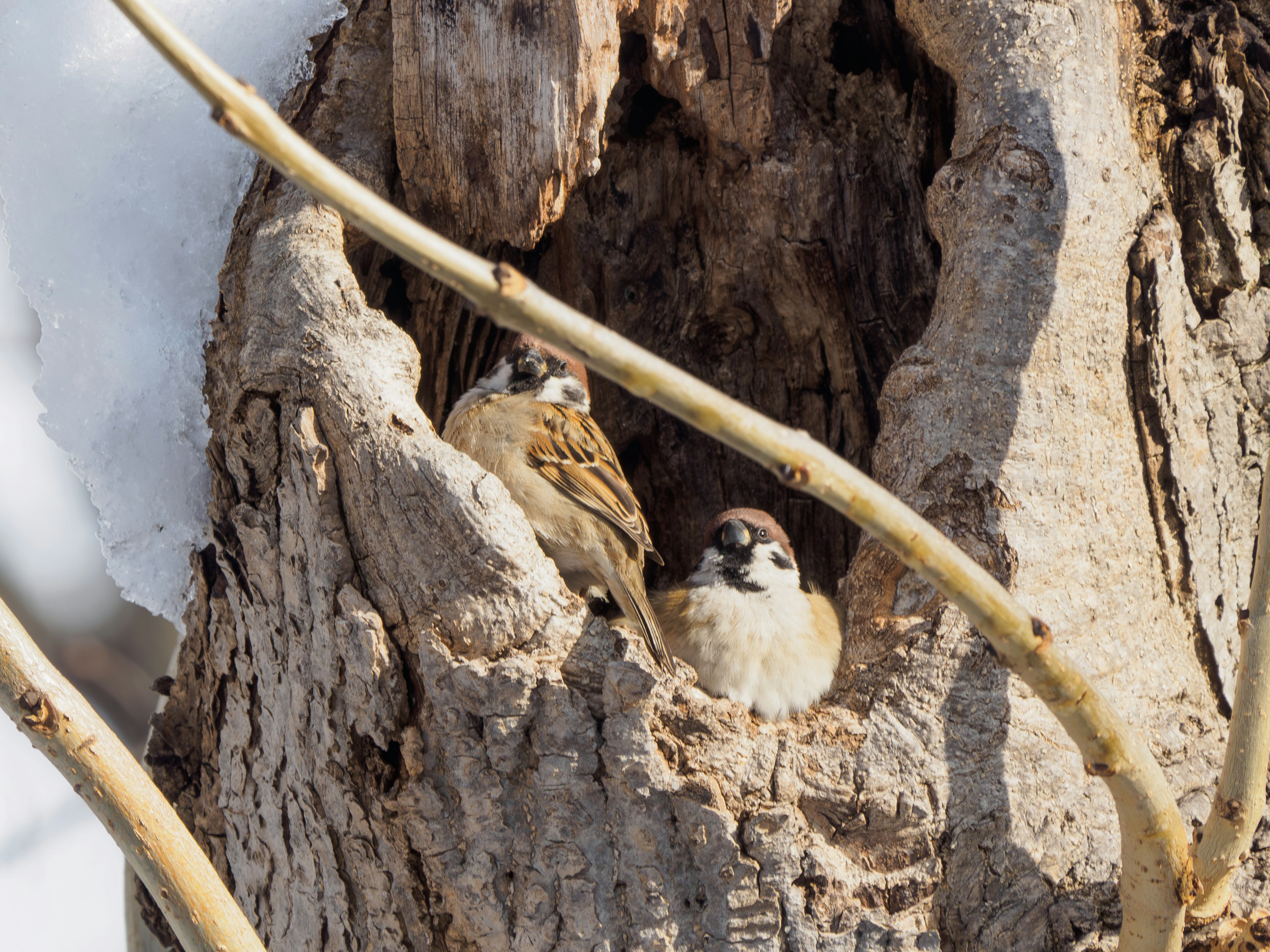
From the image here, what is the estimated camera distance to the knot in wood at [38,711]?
1.50 m

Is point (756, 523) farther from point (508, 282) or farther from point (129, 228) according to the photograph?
point (508, 282)

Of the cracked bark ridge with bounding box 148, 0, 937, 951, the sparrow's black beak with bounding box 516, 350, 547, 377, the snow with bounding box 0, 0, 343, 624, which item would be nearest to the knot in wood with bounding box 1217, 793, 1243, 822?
the cracked bark ridge with bounding box 148, 0, 937, 951

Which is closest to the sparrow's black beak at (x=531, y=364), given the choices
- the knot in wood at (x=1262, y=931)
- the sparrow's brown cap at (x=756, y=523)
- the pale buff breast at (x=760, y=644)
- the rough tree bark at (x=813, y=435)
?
the rough tree bark at (x=813, y=435)

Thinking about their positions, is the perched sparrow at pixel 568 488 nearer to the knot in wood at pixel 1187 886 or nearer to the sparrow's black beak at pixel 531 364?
the sparrow's black beak at pixel 531 364

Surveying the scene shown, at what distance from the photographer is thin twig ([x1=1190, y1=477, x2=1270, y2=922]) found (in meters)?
1.63

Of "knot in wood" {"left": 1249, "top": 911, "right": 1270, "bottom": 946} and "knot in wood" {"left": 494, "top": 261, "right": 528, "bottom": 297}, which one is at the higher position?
"knot in wood" {"left": 494, "top": 261, "right": 528, "bottom": 297}

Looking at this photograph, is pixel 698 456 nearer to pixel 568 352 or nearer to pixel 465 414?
pixel 465 414

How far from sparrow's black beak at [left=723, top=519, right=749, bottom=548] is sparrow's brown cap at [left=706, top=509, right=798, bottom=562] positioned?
0.03m

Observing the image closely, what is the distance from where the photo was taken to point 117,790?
1.52 m

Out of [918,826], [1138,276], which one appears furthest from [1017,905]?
[1138,276]

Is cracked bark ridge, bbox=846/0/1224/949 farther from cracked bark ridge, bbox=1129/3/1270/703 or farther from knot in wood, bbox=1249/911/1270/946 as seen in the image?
knot in wood, bbox=1249/911/1270/946

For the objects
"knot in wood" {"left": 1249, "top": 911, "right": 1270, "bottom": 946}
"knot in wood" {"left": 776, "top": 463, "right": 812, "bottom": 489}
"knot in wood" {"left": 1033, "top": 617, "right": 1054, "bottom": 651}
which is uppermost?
"knot in wood" {"left": 776, "top": 463, "right": 812, "bottom": 489}

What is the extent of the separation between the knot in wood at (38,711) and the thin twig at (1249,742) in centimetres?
174

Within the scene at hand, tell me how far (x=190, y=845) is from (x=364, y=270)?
1.71m
